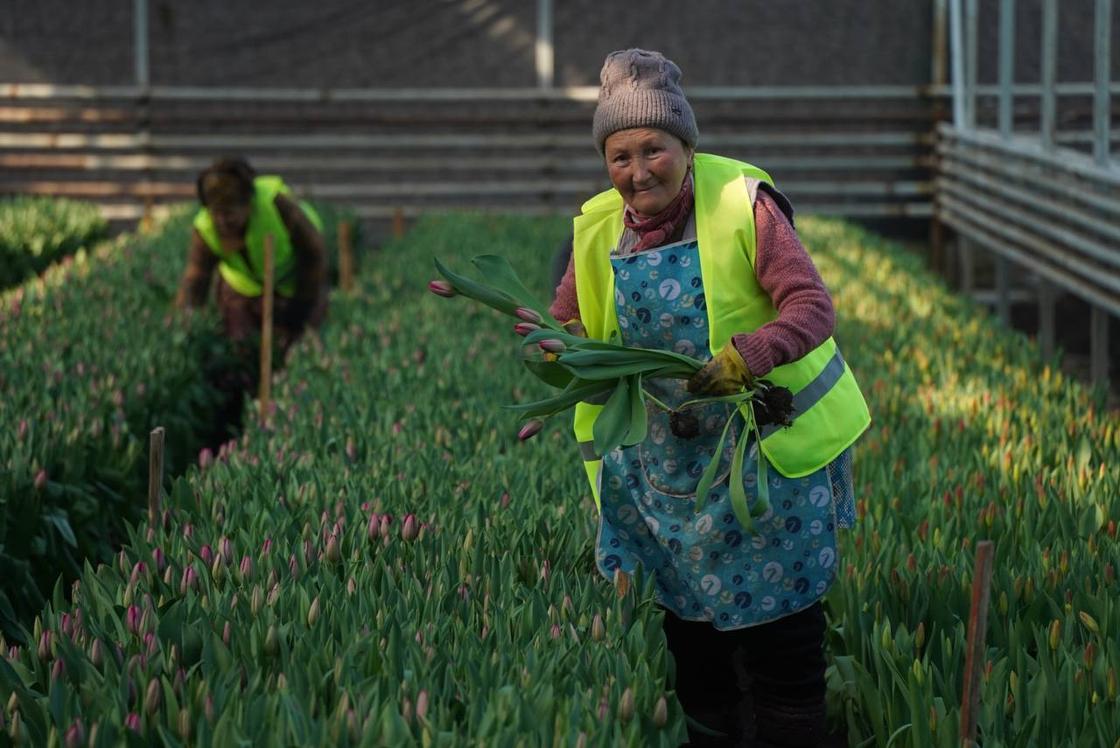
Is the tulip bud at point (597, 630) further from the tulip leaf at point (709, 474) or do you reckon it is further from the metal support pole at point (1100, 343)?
the metal support pole at point (1100, 343)

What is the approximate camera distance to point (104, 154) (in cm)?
1686

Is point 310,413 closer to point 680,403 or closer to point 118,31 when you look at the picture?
point 680,403

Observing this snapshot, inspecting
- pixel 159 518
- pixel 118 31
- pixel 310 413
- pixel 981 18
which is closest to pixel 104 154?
pixel 118 31

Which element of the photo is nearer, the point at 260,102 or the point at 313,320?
the point at 313,320

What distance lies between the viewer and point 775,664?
3332 millimetres

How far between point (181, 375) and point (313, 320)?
3.38 feet

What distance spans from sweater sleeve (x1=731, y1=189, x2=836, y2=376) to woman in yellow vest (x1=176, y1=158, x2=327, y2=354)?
14.9 ft

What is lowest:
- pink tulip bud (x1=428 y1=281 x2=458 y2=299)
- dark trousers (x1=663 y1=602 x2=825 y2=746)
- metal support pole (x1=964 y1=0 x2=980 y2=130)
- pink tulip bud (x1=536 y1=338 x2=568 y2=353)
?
dark trousers (x1=663 y1=602 x2=825 y2=746)

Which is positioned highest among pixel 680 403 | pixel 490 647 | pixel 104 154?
pixel 104 154

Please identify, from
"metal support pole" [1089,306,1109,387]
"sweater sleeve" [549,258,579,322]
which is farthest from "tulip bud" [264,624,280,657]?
"metal support pole" [1089,306,1109,387]

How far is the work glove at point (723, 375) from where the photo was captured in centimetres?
297

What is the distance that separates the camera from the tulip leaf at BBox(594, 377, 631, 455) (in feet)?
9.83

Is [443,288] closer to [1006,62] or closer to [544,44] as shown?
[1006,62]

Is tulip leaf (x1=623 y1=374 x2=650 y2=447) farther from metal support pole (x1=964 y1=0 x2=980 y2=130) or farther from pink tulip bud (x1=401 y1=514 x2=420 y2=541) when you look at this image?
metal support pole (x1=964 y1=0 x2=980 y2=130)
